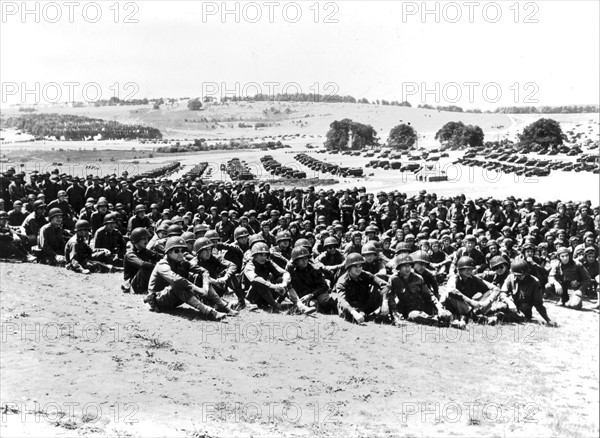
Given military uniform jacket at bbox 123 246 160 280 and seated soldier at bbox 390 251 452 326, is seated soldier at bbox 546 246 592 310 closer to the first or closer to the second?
seated soldier at bbox 390 251 452 326

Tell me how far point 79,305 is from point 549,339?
8964 millimetres

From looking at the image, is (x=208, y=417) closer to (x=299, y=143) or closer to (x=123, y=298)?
(x=123, y=298)

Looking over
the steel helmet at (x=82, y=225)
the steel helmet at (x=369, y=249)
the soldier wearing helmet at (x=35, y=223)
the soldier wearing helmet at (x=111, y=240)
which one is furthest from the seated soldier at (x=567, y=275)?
the soldier wearing helmet at (x=35, y=223)

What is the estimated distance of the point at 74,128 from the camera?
158 metres

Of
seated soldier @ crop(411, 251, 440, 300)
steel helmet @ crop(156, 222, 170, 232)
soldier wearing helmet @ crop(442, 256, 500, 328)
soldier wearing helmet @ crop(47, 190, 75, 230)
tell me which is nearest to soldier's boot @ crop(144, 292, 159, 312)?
steel helmet @ crop(156, 222, 170, 232)

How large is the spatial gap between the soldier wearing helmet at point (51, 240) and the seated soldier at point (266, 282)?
5.97 meters

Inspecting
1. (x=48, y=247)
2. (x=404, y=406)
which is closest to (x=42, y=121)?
(x=48, y=247)

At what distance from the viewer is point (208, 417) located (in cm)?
778

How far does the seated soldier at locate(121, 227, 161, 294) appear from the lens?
13211 millimetres

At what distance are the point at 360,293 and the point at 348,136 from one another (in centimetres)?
10190

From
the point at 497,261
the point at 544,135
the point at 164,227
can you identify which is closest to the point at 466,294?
the point at 497,261

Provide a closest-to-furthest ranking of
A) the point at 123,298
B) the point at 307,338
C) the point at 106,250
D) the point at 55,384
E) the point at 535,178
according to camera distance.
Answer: the point at 55,384
the point at 307,338
the point at 123,298
the point at 106,250
the point at 535,178

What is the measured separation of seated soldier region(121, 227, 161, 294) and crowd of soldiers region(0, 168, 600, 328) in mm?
24

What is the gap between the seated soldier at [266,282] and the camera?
12.4 meters
